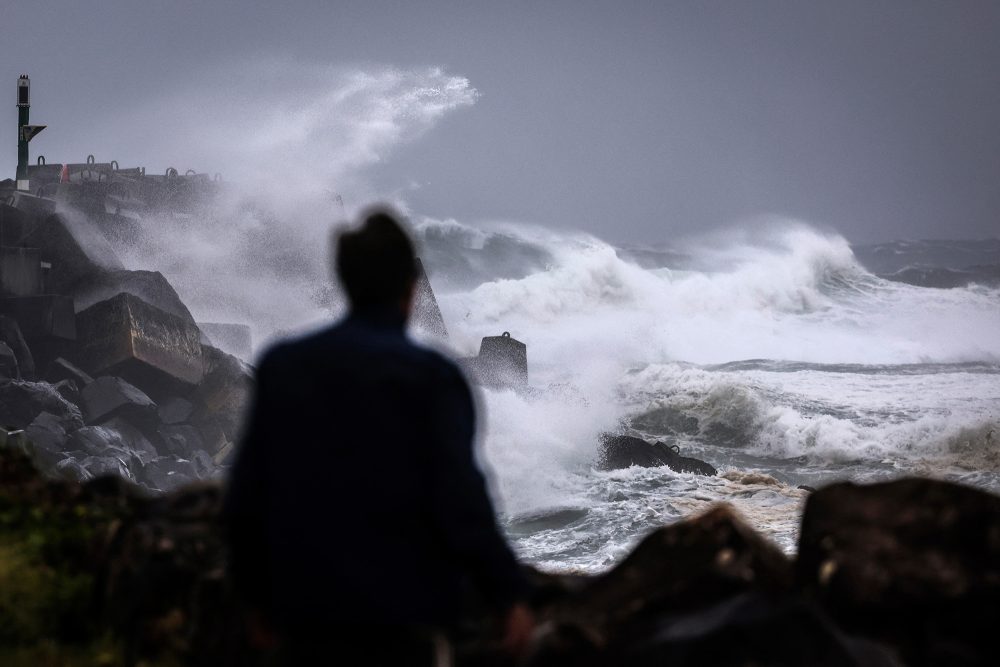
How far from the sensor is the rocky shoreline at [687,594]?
2760 mm

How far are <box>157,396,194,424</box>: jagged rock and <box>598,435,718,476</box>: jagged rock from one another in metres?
11.0

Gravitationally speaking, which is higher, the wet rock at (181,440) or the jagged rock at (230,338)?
the jagged rock at (230,338)

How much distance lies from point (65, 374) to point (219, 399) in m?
3.46

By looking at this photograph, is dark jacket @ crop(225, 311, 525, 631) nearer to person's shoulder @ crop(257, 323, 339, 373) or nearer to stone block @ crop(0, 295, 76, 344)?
person's shoulder @ crop(257, 323, 339, 373)

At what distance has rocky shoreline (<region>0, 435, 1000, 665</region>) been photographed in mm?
2760

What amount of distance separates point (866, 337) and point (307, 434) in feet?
211

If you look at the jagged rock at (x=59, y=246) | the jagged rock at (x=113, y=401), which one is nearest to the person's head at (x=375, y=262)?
the jagged rock at (x=113, y=401)

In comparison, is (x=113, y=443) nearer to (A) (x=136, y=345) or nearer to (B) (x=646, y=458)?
(A) (x=136, y=345)

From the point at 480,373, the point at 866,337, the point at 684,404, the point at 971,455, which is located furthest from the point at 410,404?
the point at 866,337

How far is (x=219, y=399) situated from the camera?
23.7 meters

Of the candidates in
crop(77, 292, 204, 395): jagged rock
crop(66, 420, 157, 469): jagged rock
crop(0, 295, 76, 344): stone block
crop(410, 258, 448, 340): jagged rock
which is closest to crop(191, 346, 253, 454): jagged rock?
crop(77, 292, 204, 395): jagged rock

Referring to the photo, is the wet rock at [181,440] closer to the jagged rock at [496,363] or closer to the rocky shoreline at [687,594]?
the jagged rock at [496,363]

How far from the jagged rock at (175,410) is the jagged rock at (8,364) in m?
3.09

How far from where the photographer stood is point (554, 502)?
23391 mm
